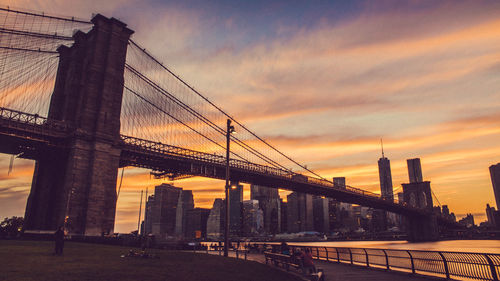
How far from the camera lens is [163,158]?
4950 cm

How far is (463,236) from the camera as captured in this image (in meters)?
142

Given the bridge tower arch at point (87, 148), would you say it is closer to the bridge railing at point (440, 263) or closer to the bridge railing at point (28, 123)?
the bridge railing at point (28, 123)

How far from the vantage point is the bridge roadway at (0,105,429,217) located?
35000 mm

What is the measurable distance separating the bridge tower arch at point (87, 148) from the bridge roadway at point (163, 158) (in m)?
1.47

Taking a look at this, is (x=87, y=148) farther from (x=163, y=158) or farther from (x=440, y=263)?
(x=440, y=263)

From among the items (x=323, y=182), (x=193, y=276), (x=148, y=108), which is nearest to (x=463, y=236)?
(x=323, y=182)

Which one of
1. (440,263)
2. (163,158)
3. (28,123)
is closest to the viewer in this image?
(440,263)

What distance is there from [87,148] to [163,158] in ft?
44.9

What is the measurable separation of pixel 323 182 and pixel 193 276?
71.4 meters

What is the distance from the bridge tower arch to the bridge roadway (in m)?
1.47

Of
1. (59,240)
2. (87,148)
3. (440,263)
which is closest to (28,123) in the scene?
(87,148)

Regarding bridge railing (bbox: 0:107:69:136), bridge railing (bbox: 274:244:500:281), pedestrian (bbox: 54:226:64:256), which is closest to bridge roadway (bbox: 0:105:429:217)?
bridge railing (bbox: 0:107:69:136)

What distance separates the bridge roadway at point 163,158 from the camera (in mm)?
35000

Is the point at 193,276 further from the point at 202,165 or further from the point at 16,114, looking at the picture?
the point at 202,165
